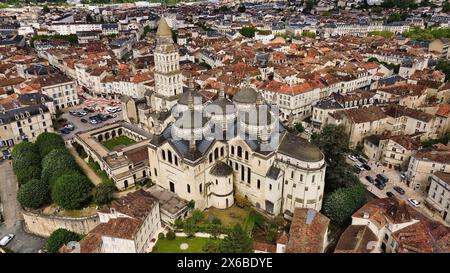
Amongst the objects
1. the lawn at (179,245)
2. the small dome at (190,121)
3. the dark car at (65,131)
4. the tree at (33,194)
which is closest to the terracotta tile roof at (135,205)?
the lawn at (179,245)

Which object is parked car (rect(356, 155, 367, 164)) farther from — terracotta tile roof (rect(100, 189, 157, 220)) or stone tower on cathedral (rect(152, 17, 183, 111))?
terracotta tile roof (rect(100, 189, 157, 220))

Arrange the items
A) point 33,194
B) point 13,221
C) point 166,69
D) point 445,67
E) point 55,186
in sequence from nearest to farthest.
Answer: point 55,186, point 33,194, point 13,221, point 166,69, point 445,67

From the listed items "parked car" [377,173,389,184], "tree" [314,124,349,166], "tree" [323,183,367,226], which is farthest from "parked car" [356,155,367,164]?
"tree" [323,183,367,226]

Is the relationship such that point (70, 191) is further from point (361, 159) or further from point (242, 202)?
point (361, 159)

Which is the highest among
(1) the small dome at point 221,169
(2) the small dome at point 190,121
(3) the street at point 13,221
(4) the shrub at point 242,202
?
(2) the small dome at point 190,121

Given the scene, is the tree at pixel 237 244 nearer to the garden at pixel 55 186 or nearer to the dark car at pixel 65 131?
the garden at pixel 55 186

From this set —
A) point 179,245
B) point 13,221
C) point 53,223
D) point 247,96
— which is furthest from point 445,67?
point 13,221
